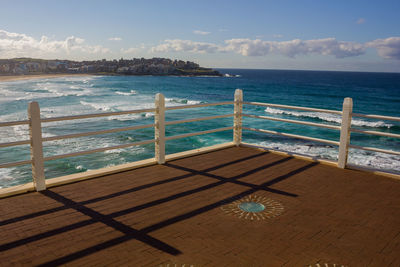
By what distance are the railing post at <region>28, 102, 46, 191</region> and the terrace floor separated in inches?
7.5

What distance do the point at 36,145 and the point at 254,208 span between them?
10.7 ft

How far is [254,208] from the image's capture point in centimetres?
466

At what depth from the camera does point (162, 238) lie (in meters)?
3.83

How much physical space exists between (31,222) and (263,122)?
26.2 metres

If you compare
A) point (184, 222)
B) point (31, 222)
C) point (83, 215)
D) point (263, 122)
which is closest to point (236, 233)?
point (184, 222)

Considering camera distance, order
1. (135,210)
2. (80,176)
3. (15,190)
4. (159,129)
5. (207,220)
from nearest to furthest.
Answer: (207,220) → (135,210) → (15,190) → (80,176) → (159,129)

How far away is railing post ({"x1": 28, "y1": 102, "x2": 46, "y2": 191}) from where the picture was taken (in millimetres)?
4969

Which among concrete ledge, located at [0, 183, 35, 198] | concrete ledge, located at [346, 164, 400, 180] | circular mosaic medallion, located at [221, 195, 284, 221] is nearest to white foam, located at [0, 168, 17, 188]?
concrete ledge, located at [0, 183, 35, 198]

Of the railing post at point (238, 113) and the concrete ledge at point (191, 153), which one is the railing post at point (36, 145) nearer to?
the concrete ledge at point (191, 153)

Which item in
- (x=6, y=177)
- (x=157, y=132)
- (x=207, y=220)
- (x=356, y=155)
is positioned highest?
(x=157, y=132)

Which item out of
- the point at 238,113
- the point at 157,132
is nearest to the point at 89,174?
the point at 157,132

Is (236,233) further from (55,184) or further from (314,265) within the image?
(55,184)

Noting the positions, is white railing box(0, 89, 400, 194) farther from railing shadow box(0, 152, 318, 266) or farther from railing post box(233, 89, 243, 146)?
railing shadow box(0, 152, 318, 266)

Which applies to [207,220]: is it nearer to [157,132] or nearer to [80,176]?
[80,176]
